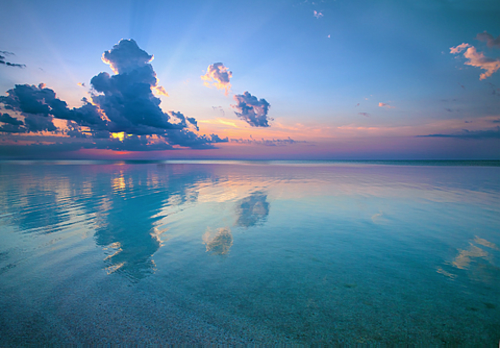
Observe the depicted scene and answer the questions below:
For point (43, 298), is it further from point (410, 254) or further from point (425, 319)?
point (410, 254)

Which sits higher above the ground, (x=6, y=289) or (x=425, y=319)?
(x=425, y=319)

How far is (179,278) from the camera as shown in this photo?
5539mm

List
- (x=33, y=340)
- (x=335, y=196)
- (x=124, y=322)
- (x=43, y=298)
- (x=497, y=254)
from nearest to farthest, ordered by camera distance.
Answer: (x=33, y=340) → (x=124, y=322) → (x=43, y=298) → (x=497, y=254) → (x=335, y=196)

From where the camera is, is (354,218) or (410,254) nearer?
(410,254)

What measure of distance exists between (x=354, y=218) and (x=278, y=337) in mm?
8706

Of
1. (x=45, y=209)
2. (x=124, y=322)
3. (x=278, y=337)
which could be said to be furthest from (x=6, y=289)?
(x=45, y=209)

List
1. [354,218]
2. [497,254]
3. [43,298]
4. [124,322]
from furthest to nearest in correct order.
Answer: [354,218], [497,254], [43,298], [124,322]

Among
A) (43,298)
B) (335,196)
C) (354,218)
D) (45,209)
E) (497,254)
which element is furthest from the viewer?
(335,196)

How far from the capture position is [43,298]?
15.5 feet

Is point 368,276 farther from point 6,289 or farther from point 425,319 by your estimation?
point 6,289

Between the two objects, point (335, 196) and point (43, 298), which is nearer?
point (43, 298)

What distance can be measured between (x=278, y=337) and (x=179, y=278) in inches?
112

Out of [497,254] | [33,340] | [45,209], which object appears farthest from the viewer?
[45,209]

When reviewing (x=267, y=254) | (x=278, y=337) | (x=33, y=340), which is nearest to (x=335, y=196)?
(x=267, y=254)
